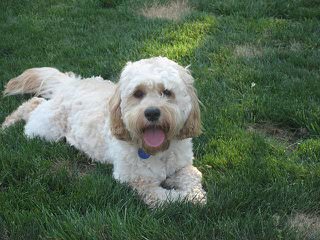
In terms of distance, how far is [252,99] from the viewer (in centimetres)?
589

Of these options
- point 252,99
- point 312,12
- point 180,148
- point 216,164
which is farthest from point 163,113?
point 312,12

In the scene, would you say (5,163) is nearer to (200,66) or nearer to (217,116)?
(217,116)

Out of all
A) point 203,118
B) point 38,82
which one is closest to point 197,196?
point 203,118

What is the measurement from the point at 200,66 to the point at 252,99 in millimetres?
1176

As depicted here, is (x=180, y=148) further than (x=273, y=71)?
No

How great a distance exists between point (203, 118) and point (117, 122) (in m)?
1.39

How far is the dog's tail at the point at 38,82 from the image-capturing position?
6.02 m

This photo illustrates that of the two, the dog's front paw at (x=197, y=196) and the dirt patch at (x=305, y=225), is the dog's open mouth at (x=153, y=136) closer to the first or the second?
the dog's front paw at (x=197, y=196)

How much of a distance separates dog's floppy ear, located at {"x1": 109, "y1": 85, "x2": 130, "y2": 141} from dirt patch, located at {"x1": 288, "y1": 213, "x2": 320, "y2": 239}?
139 centimetres

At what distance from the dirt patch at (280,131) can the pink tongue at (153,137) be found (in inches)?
58.3

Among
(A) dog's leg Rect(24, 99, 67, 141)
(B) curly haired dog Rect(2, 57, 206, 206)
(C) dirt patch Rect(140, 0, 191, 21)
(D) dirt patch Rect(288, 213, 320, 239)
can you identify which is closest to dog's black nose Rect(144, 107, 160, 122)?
(B) curly haired dog Rect(2, 57, 206, 206)

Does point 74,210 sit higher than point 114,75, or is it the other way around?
point 74,210

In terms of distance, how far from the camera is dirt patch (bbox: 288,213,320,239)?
3.56 meters

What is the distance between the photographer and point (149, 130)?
13.6ft
